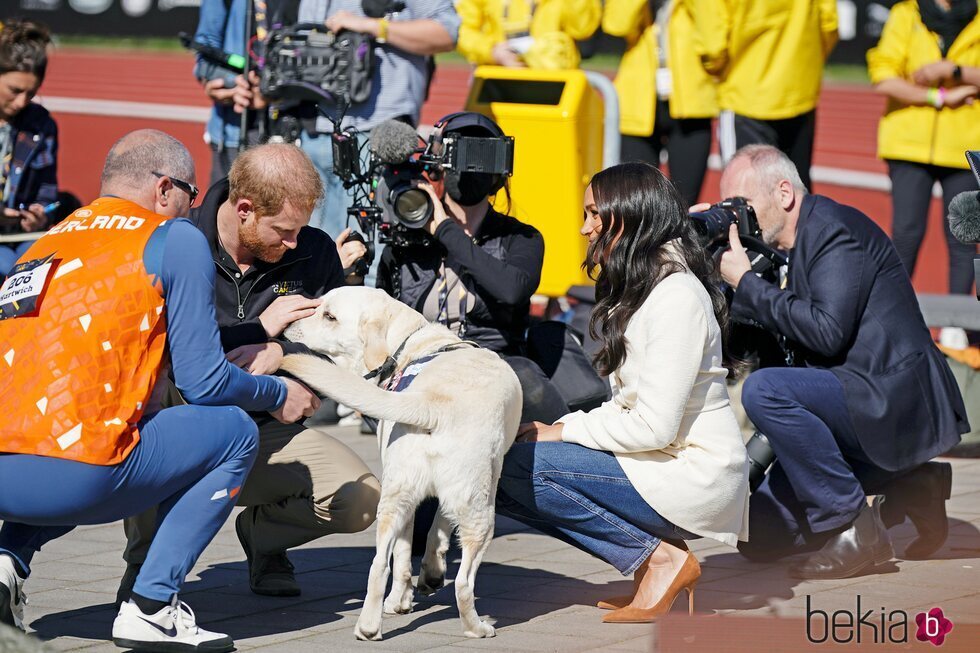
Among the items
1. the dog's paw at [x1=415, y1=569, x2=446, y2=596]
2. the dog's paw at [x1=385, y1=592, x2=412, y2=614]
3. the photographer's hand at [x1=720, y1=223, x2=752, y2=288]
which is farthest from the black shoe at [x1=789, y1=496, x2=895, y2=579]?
the dog's paw at [x1=385, y1=592, x2=412, y2=614]

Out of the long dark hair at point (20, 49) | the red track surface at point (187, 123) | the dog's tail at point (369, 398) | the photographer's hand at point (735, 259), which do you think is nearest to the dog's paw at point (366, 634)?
the dog's tail at point (369, 398)

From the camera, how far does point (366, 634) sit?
411 cm

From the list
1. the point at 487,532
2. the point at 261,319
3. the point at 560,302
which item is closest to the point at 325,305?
the point at 261,319

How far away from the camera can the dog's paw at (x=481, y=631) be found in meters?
4.19

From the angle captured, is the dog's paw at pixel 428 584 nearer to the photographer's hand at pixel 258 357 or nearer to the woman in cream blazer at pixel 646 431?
the woman in cream blazer at pixel 646 431

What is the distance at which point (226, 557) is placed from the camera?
5297 millimetres

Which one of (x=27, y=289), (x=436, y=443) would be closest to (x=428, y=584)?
(x=436, y=443)

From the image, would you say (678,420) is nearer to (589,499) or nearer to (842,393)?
(589,499)

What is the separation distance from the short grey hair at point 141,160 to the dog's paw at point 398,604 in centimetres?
153

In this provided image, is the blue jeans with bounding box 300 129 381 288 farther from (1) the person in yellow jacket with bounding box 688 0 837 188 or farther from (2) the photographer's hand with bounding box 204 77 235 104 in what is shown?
(1) the person in yellow jacket with bounding box 688 0 837 188

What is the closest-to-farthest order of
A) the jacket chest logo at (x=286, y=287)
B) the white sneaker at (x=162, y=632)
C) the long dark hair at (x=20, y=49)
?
1. the white sneaker at (x=162, y=632)
2. the jacket chest logo at (x=286, y=287)
3. the long dark hair at (x=20, y=49)

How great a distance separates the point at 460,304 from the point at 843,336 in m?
1.49

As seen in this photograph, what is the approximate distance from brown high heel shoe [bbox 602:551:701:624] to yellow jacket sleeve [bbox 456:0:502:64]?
17.8 ft

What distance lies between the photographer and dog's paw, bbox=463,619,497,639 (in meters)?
4.19
